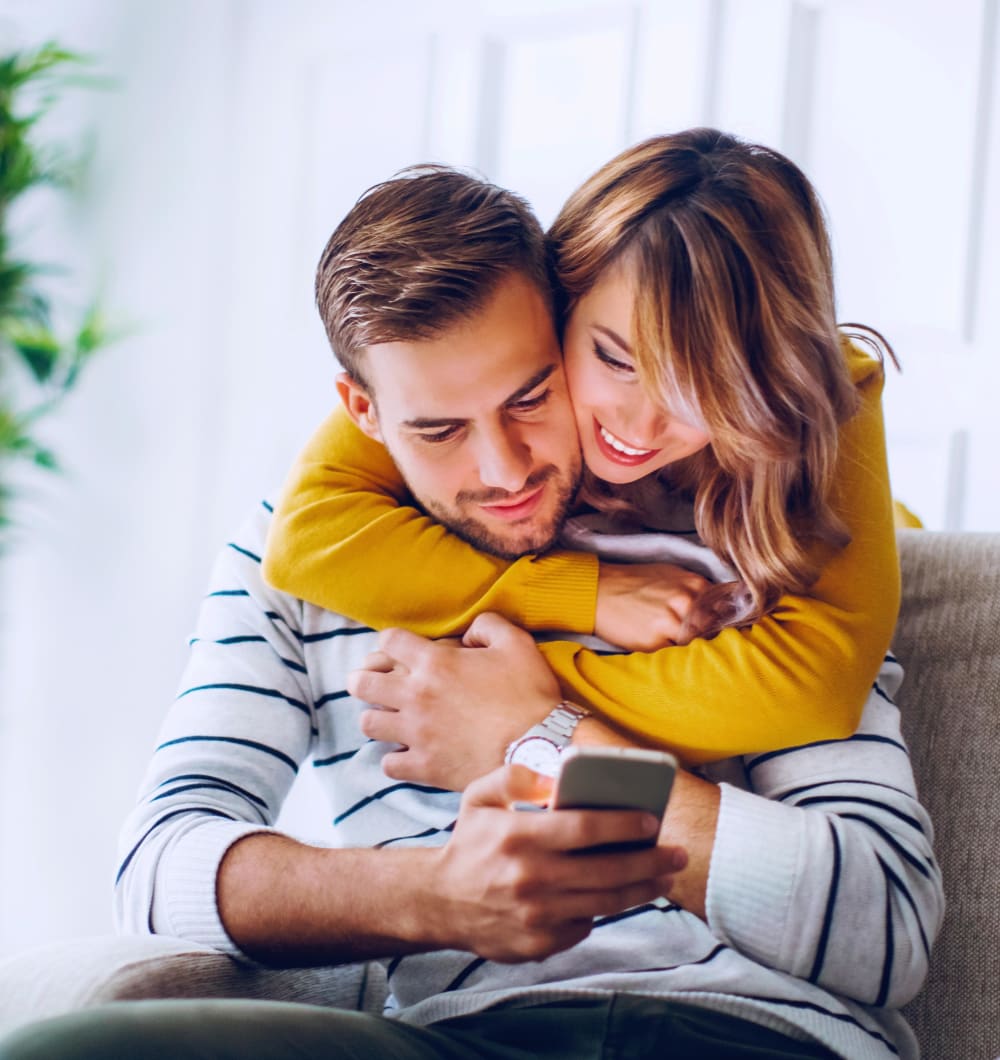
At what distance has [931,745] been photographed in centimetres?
122

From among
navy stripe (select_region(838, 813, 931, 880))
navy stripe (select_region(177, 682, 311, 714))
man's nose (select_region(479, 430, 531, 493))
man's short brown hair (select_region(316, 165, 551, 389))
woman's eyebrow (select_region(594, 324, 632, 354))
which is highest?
man's short brown hair (select_region(316, 165, 551, 389))

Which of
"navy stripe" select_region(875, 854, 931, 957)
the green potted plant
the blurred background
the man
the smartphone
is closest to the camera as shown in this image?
the smartphone

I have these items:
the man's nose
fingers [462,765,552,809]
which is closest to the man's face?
the man's nose

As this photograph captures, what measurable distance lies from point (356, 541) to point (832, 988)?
59 centimetres

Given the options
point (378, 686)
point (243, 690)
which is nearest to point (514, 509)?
point (378, 686)

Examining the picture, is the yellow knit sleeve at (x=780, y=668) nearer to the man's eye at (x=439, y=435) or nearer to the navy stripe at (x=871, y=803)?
the navy stripe at (x=871, y=803)

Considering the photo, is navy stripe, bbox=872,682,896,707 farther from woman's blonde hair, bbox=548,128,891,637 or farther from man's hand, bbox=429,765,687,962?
man's hand, bbox=429,765,687,962

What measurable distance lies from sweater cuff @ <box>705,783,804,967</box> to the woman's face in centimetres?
36

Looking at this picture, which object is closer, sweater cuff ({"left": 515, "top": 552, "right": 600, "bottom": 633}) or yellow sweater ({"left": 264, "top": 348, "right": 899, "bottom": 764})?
yellow sweater ({"left": 264, "top": 348, "right": 899, "bottom": 764})

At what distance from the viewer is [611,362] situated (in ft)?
3.76

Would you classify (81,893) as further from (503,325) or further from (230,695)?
(503,325)

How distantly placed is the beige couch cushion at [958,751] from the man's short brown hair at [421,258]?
1.71ft

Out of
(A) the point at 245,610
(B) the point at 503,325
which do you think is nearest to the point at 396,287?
(B) the point at 503,325

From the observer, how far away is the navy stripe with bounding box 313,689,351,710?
122 cm
